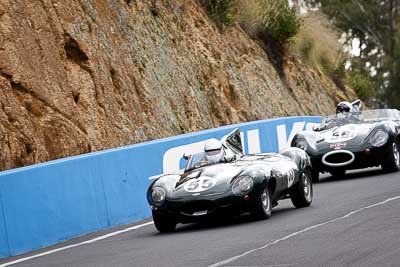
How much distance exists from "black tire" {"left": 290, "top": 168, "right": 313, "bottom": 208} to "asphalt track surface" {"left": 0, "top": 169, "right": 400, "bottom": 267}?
178 millimetres

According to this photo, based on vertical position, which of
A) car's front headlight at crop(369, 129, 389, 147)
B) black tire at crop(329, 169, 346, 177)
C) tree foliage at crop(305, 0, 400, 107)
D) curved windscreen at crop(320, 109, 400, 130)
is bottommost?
black tire at crop(329, 169, 346, 177)

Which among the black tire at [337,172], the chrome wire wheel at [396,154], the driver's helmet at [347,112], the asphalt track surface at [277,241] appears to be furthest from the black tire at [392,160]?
the asphalt track surface at [277,241]

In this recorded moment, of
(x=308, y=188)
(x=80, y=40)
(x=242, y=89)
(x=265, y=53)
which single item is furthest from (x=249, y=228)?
(x=265, y=53)

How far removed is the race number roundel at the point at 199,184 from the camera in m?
13.8

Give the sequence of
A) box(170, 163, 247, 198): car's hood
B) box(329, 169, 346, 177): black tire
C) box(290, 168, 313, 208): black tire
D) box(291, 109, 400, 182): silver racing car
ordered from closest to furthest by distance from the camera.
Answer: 1. box(170, 163, 247, 198): car's hood
2. box(290, 168, 313, 208): black tire
3. box(291, 109, 400, 182): silver racing car
4. box(329, 169, 346, 177): black tire

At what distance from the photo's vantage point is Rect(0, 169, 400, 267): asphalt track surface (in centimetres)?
1009

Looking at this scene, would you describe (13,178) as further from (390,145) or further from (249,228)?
(390,145)

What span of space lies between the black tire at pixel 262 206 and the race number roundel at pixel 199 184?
590mm

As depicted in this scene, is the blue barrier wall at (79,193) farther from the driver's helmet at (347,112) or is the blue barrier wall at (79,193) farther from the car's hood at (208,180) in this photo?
the driver's helmet at (347,112)

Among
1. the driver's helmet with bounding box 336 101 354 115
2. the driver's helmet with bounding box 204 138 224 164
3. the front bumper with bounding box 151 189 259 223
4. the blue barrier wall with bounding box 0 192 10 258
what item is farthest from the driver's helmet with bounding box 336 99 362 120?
the blue barrier wall with bounding box 0 192 10 258

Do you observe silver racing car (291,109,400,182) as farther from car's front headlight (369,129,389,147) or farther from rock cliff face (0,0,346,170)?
rock cliff face (0,0,346,170)

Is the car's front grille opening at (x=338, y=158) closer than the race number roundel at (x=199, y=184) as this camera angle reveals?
No

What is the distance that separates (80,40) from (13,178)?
9519 millimetres

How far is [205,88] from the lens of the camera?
29016mm
